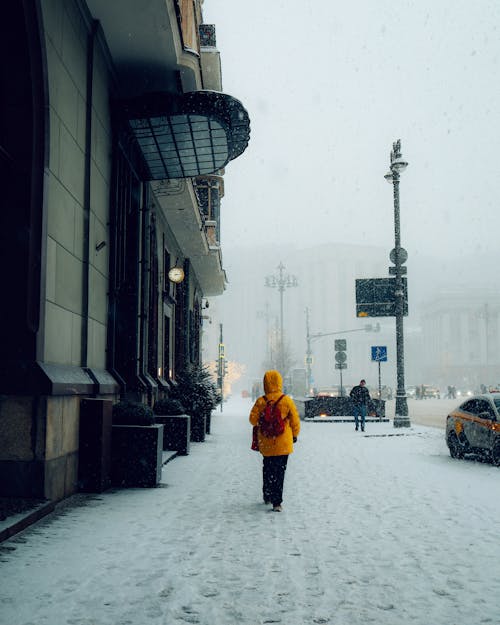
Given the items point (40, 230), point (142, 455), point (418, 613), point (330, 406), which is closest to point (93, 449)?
point (142, 455)

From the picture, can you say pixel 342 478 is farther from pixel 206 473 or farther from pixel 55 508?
pixel 55 508

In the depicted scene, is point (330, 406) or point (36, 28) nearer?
point (36, 28)

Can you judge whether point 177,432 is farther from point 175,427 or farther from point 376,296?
point 376,296

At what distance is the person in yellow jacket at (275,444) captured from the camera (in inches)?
317

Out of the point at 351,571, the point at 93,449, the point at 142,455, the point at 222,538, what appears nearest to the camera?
the point at 351,571

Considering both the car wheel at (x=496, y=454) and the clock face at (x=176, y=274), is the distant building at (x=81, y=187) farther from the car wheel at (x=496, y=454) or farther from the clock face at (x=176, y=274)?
the car wheel at (x=496, y=454)

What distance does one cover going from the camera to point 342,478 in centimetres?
1084

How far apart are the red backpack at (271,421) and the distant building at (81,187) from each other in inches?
89.5

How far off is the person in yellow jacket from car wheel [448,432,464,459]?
6384 millimetres

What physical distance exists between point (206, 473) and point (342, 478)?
2154mm

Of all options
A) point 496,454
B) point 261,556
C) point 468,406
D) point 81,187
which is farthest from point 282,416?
point 468,406

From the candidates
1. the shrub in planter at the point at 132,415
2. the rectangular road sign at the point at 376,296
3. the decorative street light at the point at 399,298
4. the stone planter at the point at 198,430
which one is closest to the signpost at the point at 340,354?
the rectangular road sign at the point at 376,296

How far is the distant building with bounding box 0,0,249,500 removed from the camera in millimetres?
7543

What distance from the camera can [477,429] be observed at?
13.0 m
